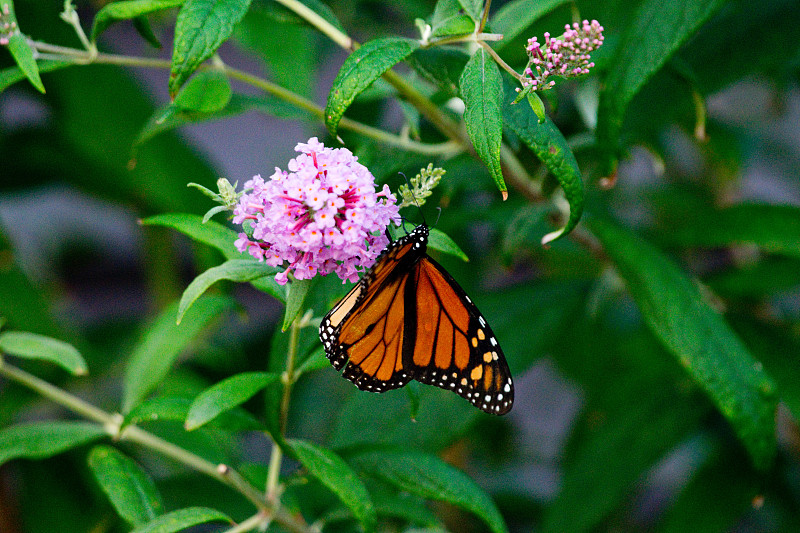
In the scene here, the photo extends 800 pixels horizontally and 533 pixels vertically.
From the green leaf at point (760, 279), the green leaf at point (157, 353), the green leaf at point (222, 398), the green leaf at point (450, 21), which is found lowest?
the green leaf at point (760, 279)

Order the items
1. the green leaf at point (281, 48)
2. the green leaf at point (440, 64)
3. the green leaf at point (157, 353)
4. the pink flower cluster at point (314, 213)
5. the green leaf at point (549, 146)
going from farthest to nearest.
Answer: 1. the green leaf at point (281, 48)
2. the green leaf at point (157, 353)
3. the green leaf at point (440, 64)
4. the green leaf at point (549, 146)
5. the pink flower cluster at point (314, 213)

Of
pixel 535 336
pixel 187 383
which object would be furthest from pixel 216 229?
pixel 187 383

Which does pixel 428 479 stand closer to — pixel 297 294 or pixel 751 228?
pixel 297 294

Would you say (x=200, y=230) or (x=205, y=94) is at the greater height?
(x=205, y=94)

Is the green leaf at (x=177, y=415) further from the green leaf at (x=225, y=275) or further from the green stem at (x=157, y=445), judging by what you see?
the green leaf at (x=225, y=275)

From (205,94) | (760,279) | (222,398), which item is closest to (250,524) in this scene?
(222,398)

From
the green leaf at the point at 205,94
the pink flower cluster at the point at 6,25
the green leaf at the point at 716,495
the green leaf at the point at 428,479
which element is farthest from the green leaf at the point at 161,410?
the green leaf at the point at 716,495
